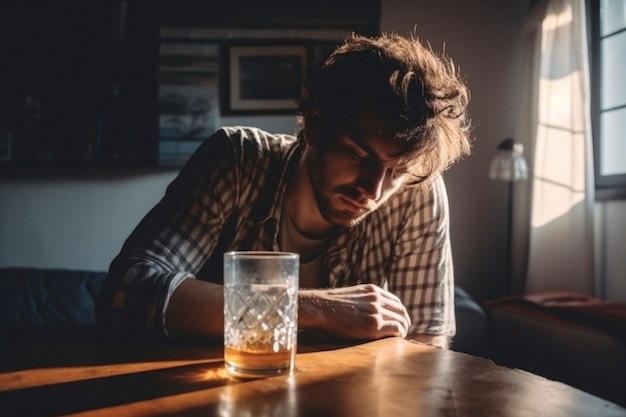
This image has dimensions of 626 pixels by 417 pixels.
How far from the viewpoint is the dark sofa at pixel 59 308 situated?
2475mm

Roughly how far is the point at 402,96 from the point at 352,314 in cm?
50

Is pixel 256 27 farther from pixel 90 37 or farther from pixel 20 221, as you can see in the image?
pixel 20 221

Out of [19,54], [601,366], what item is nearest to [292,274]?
[601,366]

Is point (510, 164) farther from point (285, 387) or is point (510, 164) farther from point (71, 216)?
point (285, 387)

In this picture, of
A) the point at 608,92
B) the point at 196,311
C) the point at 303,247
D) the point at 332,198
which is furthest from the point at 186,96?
the point at 196,311

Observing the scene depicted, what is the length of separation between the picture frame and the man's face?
7.30ft

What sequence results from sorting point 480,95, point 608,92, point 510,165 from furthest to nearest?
point 480,95 < point 510,165 < point 608,92

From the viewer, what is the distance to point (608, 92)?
2.96 m

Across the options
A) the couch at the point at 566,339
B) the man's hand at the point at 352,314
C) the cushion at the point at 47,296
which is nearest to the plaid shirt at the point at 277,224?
the man's hand at the point at 352,314

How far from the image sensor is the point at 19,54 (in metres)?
3.29

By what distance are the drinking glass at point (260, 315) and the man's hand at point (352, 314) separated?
0.22 m

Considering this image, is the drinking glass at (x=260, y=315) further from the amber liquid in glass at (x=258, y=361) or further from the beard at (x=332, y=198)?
the beard at (x=332, y=198)

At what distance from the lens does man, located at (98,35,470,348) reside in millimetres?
1234

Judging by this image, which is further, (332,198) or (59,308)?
(59,308)
